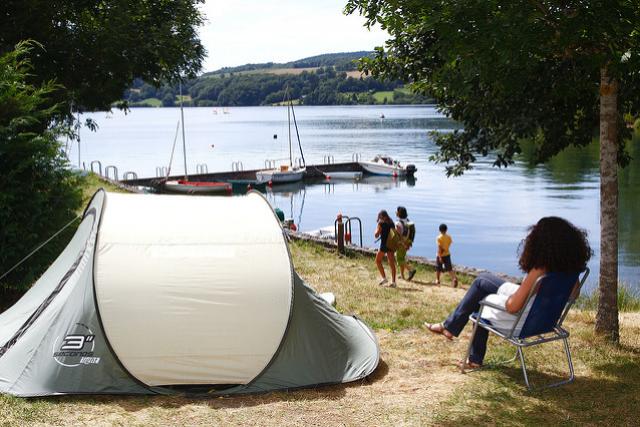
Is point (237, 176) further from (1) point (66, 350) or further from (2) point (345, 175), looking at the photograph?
(1) point (66, 350)

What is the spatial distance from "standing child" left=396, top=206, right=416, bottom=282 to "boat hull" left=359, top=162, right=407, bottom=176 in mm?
49545

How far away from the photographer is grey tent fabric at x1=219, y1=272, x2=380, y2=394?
682cm

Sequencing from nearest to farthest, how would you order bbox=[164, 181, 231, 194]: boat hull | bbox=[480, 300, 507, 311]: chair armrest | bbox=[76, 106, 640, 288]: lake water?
bbox=[480, 300, 507, 311]: chair armrest
bbox=[76, 106, 640, 288]: lake water
bbox=[164, 181, 231, 194]: boat hull

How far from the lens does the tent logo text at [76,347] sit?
6.54 meters

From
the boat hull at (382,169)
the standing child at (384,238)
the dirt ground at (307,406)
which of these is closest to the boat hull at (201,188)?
the boat hull at (382,169)

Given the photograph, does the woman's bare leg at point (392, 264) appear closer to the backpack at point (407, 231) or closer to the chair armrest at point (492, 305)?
the backpack at point (407, 231)

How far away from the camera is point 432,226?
40.7m

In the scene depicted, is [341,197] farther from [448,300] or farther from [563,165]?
[448,300]

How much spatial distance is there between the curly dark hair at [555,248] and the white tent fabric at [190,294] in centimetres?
221

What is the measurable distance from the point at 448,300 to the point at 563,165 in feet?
186

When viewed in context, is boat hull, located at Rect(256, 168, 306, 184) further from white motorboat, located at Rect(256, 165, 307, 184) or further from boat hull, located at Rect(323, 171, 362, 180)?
boat hull, located at Rect(323, 171, 362, 180)

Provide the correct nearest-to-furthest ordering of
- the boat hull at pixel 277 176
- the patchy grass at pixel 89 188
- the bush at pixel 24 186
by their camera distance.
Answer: the bush at pixel 24 186
the patchy grass at pixel 89 188
the boat hull at pixel 277 176

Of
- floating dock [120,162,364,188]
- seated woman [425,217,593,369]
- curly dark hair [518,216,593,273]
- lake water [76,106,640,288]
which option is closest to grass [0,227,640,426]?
seated woman [425,217,593,369]

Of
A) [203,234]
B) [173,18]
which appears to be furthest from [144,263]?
[173,18]
